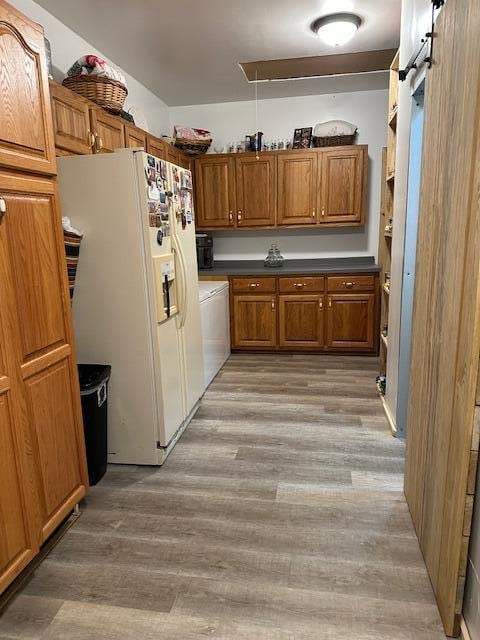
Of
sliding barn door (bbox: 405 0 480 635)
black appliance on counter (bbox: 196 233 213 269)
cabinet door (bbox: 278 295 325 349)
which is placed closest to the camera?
sliding barn door (bbox: 405 0 480 635)

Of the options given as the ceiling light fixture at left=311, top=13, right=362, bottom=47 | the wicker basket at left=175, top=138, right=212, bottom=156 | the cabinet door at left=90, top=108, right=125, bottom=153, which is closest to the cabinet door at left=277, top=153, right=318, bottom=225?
the wicker basket at left=175, top=138, right=212, bottom=156

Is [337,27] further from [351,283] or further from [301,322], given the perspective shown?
[301,322]

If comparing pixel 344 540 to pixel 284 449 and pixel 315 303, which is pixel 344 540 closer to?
pixel 284 449

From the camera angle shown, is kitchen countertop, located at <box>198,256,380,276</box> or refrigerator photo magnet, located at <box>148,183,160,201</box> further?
kitchen countertop, located at <box>198,256,380,276</box>

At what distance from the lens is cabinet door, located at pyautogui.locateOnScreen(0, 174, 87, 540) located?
1506 mm

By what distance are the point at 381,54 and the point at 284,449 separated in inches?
125

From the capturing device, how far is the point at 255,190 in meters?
4.39

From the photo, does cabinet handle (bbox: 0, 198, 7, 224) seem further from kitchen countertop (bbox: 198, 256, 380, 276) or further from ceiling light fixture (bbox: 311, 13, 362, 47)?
kitchen countertop (bbox: 198, 256, 380, 276)

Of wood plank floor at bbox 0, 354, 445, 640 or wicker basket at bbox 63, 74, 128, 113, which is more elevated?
wicker basket at bbox 63, 74, 128, 113

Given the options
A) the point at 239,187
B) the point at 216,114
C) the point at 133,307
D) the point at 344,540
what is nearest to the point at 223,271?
the point at 239,187

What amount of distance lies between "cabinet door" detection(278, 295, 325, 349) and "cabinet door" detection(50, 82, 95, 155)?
2.35 meters

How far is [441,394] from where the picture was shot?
1.46 m

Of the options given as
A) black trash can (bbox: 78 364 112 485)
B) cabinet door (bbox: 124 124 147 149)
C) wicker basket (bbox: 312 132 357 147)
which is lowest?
black trash can (bbox: 78 364 112 485)

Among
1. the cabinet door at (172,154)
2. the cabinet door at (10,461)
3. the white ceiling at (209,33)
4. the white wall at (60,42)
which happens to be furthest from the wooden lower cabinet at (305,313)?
the cabinet door at (10,461)
